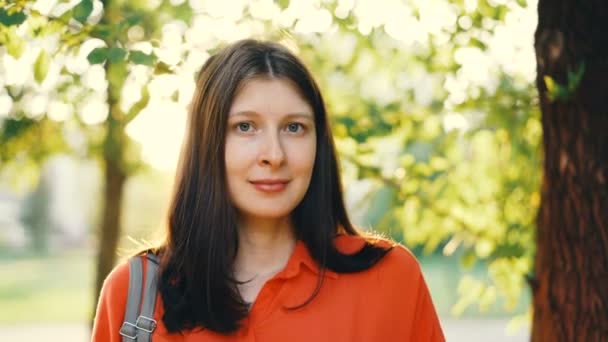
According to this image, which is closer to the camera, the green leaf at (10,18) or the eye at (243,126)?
the eye at (243,126)

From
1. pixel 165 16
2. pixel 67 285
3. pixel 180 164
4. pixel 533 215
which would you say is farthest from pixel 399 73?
pixel 67 285

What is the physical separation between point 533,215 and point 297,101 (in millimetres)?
2263

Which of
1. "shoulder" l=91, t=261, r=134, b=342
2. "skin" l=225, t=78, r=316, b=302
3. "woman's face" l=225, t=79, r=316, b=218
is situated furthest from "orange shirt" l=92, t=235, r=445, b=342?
"woman's face" l=225, t=79, r=316, b=218

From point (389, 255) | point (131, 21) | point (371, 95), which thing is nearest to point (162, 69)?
point (131, 21)

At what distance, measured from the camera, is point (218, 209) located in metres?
2.65

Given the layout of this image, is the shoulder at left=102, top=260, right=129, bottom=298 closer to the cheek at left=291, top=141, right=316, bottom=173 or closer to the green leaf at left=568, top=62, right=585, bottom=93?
the cheek at left=291, top=141, right=316, bottom=173

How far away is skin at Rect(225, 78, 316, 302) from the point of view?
2.52 meters

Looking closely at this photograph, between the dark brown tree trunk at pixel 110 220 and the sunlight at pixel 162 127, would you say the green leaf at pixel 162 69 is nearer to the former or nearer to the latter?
the sunlight at pixel 162 127

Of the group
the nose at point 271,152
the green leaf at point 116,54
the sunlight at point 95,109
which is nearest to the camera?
the nose at point 271,152

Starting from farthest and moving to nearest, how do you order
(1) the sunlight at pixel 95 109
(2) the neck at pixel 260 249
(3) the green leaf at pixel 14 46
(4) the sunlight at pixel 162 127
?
(1) the sunlight at pixel 95 109, (4) the sunlight at pixel 162 127, (3) the green leaf at pixel 14 46, (2) the neck at pixel 260 249

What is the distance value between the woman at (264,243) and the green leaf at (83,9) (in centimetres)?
41

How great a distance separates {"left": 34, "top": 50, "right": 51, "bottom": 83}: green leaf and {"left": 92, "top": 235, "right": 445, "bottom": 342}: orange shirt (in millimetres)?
780

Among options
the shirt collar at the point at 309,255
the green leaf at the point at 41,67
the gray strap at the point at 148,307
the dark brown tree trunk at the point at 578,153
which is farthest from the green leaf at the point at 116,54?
the dark brown tree trunk at the point at 578,153

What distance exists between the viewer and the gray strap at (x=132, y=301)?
2.50 m
